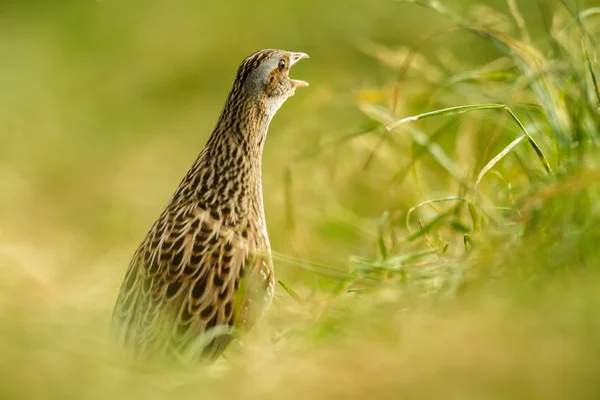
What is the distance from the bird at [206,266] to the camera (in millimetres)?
3812

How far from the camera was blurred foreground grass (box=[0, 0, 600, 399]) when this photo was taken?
2689 mm

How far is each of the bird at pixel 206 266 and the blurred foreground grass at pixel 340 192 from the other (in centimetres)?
11

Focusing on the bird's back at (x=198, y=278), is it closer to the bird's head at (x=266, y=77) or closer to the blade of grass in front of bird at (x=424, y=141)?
the bird's head at (x=266, y=77)

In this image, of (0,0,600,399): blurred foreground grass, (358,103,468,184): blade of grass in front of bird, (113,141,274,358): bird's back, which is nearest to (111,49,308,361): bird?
(113,141,274,358): bird's back

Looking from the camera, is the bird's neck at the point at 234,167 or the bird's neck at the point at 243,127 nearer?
the bird's neck at the point at 234,167

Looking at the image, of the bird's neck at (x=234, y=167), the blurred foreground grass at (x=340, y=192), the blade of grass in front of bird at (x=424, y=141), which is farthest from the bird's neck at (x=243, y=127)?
the blade of grass in front of bird at (x=424, y=141)

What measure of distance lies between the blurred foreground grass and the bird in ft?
0.38

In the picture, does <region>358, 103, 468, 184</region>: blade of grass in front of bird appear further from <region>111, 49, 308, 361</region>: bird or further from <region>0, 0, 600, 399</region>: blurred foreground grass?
<region>111, 49, 308, 361</region>: bird

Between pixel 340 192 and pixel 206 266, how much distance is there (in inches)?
91.7

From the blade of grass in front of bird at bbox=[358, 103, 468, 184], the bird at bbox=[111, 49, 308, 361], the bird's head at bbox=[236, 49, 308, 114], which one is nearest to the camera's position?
the bird at bbox=[111, 49, 308, 361]

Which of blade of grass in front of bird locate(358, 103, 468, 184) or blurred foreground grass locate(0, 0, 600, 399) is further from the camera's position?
blade of grass in front of bird locate(358, 103, 468, 184)

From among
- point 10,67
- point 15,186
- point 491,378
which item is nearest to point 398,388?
point 491,378

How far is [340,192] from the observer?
617 centimetres

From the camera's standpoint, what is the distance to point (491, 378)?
8.04 feet
